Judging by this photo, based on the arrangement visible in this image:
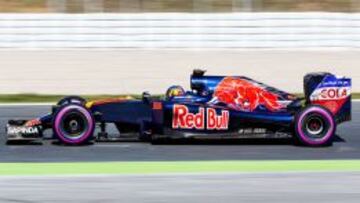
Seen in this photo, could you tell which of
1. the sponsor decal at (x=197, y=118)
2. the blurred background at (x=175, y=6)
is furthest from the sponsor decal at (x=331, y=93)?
the blurred background at (x=175, y=6)

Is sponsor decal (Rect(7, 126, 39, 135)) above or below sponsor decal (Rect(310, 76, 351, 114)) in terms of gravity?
below

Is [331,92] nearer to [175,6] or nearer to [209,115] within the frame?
[209,115]

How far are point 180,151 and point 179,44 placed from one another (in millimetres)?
9744

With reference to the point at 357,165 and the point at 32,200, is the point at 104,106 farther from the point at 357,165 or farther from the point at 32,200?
the point at 32,200

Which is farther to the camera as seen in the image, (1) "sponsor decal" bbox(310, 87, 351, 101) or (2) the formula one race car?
(1) "sponsor decal" bbox(310, 87, 351, 101)

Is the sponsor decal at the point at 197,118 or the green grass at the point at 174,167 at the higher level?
Result: the sponsor decal at the point at 197,118

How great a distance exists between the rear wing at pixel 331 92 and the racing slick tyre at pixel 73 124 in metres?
2.61

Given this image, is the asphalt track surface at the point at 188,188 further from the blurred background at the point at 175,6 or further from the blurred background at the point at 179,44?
the blurred background at the point at 175,6

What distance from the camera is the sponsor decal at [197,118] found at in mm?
10859

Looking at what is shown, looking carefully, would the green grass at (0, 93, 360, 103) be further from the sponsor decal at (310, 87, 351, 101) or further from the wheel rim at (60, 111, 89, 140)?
the sponsor decal at (310, 87, 351, 101)

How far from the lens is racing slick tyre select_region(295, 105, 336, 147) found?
35.9ft

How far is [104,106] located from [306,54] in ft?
33.6

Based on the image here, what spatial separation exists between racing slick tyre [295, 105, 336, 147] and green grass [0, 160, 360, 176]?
106 centimetres

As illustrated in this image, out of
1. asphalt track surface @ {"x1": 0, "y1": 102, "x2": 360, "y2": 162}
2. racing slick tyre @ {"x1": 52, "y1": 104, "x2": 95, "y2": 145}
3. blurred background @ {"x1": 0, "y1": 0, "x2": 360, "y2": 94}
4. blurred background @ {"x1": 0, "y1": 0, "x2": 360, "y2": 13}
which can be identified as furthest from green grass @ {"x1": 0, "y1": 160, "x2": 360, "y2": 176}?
blurred background @ {"x1": 0, "y1": 0, "x2": 360, "y2": 13}
